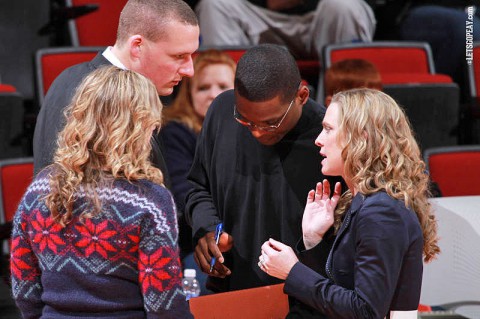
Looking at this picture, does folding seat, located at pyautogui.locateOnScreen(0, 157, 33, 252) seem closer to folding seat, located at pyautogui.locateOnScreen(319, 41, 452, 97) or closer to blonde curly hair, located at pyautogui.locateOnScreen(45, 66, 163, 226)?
folding seat, located at pyautogui.locateOnScreen(319, 41, 452, 97)

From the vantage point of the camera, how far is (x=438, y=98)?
12.8 feet

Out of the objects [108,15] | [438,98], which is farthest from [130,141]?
[108,15]

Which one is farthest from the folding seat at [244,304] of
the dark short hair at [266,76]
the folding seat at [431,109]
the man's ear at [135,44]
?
the folding seat at [431,109]

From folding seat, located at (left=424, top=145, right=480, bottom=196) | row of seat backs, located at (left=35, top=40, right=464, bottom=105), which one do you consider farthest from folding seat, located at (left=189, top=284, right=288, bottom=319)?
row of seat backs, located at (left=35, top=40, right=464, bottom=105)

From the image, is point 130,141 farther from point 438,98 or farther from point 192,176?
point 438,98

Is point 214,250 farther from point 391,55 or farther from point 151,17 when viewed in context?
point 391,55

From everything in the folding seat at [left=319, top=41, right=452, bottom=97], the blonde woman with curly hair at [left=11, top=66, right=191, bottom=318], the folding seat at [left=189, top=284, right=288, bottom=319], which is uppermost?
the blonde woman with curly hair at [left=11, top=66, right=191, bottom=318]

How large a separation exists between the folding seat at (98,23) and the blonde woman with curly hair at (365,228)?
2.70 m

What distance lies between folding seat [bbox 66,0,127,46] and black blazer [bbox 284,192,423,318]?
9.27 ft

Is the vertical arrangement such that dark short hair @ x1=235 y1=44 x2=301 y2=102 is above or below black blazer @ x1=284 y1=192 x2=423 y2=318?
above

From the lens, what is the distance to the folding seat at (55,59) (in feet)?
12.6

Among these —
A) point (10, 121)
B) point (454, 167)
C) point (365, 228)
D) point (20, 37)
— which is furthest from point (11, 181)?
point (365, 228)

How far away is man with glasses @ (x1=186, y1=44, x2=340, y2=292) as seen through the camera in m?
2.11

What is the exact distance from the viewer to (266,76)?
210cm
